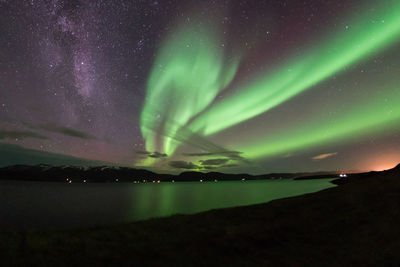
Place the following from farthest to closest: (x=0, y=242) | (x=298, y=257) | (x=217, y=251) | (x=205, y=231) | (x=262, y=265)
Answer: (x=205, y=231) → (x=0, y=242) → (x=217, y=251) → (x=298, y=257) → (x=262, y=265)

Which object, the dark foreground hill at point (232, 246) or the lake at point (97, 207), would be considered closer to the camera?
the dark foreground hill at point (232, 246)

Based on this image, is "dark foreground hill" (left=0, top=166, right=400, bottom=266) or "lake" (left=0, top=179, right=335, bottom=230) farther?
"lake" (left=0, top=179, right=335, bottom=230)

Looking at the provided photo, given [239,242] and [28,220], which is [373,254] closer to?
[239,242]

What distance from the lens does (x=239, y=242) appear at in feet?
40.3

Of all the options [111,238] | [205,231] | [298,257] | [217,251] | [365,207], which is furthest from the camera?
[365,207]

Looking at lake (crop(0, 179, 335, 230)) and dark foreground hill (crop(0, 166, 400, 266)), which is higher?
dark foreground hill (crop(0, 166, 400, 266))

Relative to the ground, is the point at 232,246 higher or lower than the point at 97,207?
higher

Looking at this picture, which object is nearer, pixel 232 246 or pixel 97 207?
pixel 232 246

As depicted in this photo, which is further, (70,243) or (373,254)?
(70,243)

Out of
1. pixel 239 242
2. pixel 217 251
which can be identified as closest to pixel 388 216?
pixel 239 242

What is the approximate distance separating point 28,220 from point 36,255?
36.3 m

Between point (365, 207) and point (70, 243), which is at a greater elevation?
point (365, 207)

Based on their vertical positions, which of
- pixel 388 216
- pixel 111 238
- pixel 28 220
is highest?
pixel 388 216

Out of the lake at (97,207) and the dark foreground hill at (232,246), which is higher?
the dark foreground hill at (232,246)
